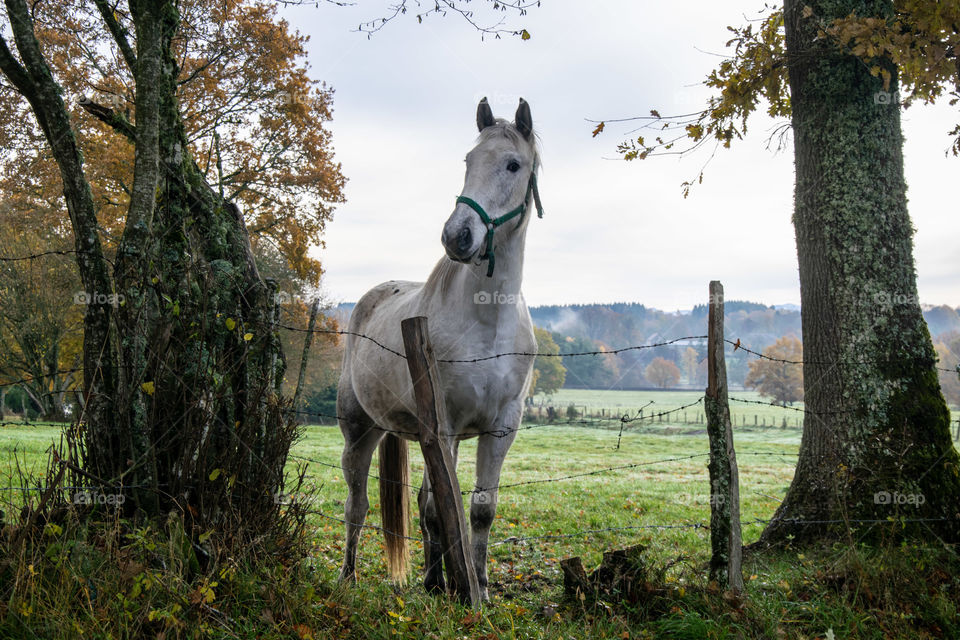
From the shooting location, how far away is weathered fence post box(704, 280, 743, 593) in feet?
11.9

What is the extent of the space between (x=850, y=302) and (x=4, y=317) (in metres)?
18.6

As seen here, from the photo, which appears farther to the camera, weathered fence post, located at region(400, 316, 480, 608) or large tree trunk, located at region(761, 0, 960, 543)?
large tree trunk, located at region(761, 0, 960, 543)

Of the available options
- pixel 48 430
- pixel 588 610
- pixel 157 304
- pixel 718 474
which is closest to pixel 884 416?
pixel 718 474

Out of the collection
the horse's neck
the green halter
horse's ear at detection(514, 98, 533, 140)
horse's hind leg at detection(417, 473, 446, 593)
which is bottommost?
horse's hind leg at detection(417, 473, 446, 593)

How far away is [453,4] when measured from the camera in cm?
493

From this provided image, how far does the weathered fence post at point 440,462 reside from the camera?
3424 mm

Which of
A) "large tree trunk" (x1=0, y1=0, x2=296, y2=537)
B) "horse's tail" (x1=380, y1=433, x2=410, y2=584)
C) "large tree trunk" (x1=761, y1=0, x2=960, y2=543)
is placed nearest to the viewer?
"large tree trunk" (x1=0, y1=0, x2=296, y2=537)

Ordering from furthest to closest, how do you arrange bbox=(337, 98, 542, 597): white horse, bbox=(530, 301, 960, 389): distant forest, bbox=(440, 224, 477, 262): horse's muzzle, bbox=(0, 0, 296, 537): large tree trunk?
bbox=(530, 301, 960, 389): distant forest
bbox=(337, 98, 542, 597): white horse
bbox=(440, 224, 477, 262): horse's muzzle
bbox=(0, 0, 296, 537): large tree trunk

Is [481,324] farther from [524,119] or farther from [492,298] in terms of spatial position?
[524,119]

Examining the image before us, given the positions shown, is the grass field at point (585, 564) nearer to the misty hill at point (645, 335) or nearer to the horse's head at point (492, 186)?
the horse's head at point (492, 186)

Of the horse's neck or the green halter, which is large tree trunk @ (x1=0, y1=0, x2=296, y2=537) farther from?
the green halter

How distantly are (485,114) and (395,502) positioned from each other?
130 inches

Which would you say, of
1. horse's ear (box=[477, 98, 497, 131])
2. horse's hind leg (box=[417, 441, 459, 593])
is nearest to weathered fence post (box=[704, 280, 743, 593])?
horse's hind leg (box=[417, 441, 459, 593])

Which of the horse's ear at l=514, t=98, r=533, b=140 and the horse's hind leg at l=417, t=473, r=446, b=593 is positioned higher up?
the horse's ear at l=514, t=98, r=533, b=140
